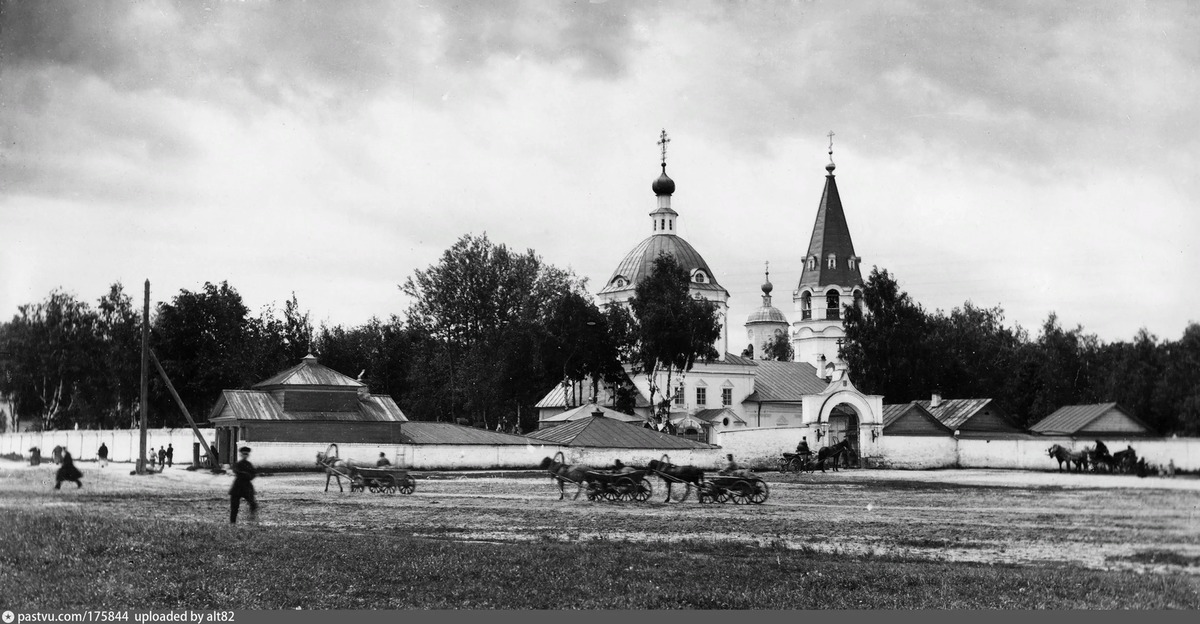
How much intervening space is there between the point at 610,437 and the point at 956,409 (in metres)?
14.9

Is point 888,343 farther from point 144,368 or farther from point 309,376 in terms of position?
point 144,368

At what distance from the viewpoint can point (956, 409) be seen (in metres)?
18.1

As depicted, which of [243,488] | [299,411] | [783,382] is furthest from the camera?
[783,382]

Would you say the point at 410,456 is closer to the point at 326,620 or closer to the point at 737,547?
the point at 737,547

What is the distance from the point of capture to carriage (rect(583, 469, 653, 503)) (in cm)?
1997

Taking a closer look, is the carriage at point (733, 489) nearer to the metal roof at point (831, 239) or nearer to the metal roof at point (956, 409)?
the metal roof at point (956, 409)

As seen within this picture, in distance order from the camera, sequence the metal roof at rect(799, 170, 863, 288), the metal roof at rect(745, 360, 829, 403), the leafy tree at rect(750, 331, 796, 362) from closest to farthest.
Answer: the metal roof at rect(799, 170, 863, 288) < the metal roof at rect(745, 360, 829, 403) < the leafy tree at rect(750, 331, 796, 362)

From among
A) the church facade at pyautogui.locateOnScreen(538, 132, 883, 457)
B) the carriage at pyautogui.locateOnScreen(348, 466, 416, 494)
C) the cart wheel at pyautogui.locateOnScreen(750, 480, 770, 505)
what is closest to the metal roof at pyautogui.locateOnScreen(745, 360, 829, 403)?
the church facade at pyautogui.locateOnScreen(538, 132, 883, 457)

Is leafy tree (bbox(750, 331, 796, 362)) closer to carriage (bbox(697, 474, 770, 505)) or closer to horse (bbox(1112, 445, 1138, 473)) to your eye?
carriage (bbox(697, 474, 770, 505))

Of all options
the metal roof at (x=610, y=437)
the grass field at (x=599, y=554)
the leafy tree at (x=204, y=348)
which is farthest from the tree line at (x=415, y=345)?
the metal roof at (x=610, y=437)

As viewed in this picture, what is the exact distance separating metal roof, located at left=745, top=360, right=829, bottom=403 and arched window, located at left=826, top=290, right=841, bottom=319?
10.4 ft

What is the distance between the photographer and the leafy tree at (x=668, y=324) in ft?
140

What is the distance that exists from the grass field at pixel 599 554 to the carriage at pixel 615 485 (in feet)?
8.94

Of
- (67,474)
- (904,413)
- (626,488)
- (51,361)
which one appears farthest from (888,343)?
(51,361)
